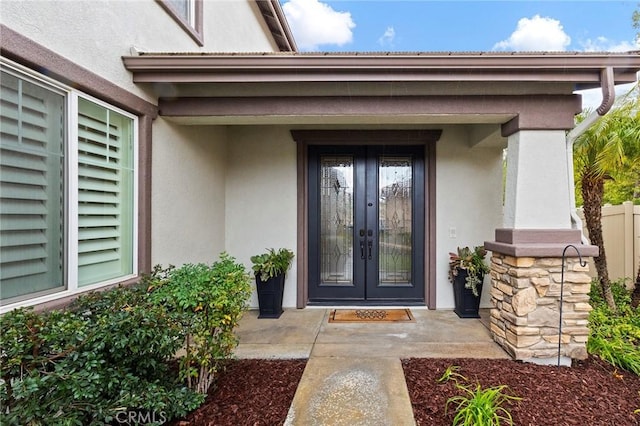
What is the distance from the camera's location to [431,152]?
4832 millimetres

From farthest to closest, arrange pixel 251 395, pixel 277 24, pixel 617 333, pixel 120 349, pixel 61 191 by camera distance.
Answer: pixel 277 24, pixel 617 333, pixel 251 395, pixel 61 191, pixel 120 349

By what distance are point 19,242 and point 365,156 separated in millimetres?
4102

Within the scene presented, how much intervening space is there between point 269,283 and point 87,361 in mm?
2729

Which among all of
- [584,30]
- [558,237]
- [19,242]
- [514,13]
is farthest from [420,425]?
[584,30]

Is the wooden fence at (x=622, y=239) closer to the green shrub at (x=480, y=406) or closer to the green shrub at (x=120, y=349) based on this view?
the green shrub at (x=480, y=406)

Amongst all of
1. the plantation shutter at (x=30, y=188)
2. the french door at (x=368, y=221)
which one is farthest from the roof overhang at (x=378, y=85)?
the french door at (x=368, y=221)

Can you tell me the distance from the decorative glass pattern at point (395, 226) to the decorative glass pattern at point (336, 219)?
485 mm

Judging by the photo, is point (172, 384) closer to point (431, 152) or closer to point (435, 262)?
point (435, 262)

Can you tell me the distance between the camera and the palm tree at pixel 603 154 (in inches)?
155

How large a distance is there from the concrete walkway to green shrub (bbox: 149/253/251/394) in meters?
0.74

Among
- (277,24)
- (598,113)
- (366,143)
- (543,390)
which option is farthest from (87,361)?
(277,24)

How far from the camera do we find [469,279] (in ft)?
14.3

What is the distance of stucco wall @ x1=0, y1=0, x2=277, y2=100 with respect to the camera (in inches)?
81.2

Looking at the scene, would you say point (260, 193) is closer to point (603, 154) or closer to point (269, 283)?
point (269, 283)
